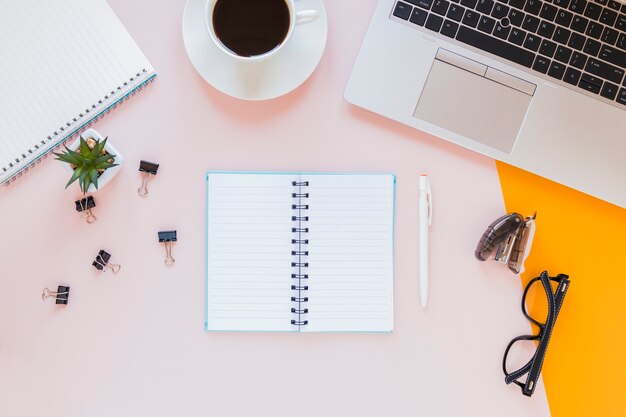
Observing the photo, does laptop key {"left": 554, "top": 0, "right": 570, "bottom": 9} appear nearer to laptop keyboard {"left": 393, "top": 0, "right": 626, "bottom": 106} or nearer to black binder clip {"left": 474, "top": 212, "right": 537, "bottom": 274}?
laptop keyboard {"left": 393, "top": 0, "right": 626, "bottom": 106}

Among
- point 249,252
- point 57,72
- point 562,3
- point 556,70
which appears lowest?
point 249,252

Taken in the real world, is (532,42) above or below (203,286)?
above

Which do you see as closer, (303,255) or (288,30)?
(288,30)

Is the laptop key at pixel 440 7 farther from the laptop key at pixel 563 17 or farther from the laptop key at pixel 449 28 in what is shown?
the laptop key at pixel 563 17

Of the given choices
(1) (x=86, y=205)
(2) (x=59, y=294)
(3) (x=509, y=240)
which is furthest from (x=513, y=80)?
(2) (x=59, y=294)

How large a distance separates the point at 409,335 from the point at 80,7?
0.81 m

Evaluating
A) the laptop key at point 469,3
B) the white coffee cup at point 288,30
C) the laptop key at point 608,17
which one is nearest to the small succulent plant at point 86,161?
the white coffee cup at point 288,30

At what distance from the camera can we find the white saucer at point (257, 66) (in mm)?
860

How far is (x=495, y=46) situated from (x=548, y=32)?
9 cm

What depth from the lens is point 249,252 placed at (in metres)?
0.93

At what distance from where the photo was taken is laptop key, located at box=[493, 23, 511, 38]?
85cm

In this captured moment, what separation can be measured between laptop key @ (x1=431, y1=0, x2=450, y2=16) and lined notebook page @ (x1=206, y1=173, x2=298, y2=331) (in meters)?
0.37

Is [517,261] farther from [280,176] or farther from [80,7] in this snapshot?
[80,7]

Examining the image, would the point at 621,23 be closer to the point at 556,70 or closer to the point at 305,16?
the point at 556,70
